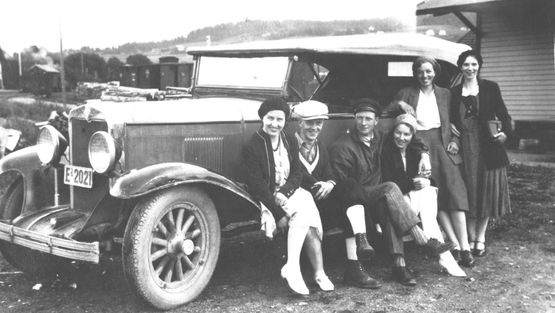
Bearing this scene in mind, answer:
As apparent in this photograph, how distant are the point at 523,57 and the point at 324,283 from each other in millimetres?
11662

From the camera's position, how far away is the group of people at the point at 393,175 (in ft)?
13.9

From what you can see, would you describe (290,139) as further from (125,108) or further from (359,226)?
(125,108)

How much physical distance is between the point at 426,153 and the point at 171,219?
217 centimetres

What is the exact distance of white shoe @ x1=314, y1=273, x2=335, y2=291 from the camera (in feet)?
13.8

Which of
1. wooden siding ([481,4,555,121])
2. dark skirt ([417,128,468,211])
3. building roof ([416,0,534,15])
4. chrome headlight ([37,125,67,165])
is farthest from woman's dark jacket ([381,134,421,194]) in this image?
wooden siding ([481,4,555,121])

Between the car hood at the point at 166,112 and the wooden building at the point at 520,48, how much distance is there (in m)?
9.98

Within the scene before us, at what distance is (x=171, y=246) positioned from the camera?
3.88m

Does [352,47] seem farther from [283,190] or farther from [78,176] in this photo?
[78,176]

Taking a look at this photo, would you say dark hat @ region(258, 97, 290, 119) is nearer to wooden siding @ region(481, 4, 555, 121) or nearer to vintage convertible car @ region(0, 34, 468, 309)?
vintage convertible car @ region(0, 34, 468, 309)

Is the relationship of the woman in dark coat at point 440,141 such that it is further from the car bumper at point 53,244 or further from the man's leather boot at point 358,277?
the car bumper at point 53,244

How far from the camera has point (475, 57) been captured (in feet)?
16.4

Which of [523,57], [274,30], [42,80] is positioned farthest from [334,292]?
[274,30]

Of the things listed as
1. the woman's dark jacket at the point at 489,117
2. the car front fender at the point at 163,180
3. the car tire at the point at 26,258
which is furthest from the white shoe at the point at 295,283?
the woman's dark jacket at the point at 489,117

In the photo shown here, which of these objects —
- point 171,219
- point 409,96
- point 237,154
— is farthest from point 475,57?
point 171,219
